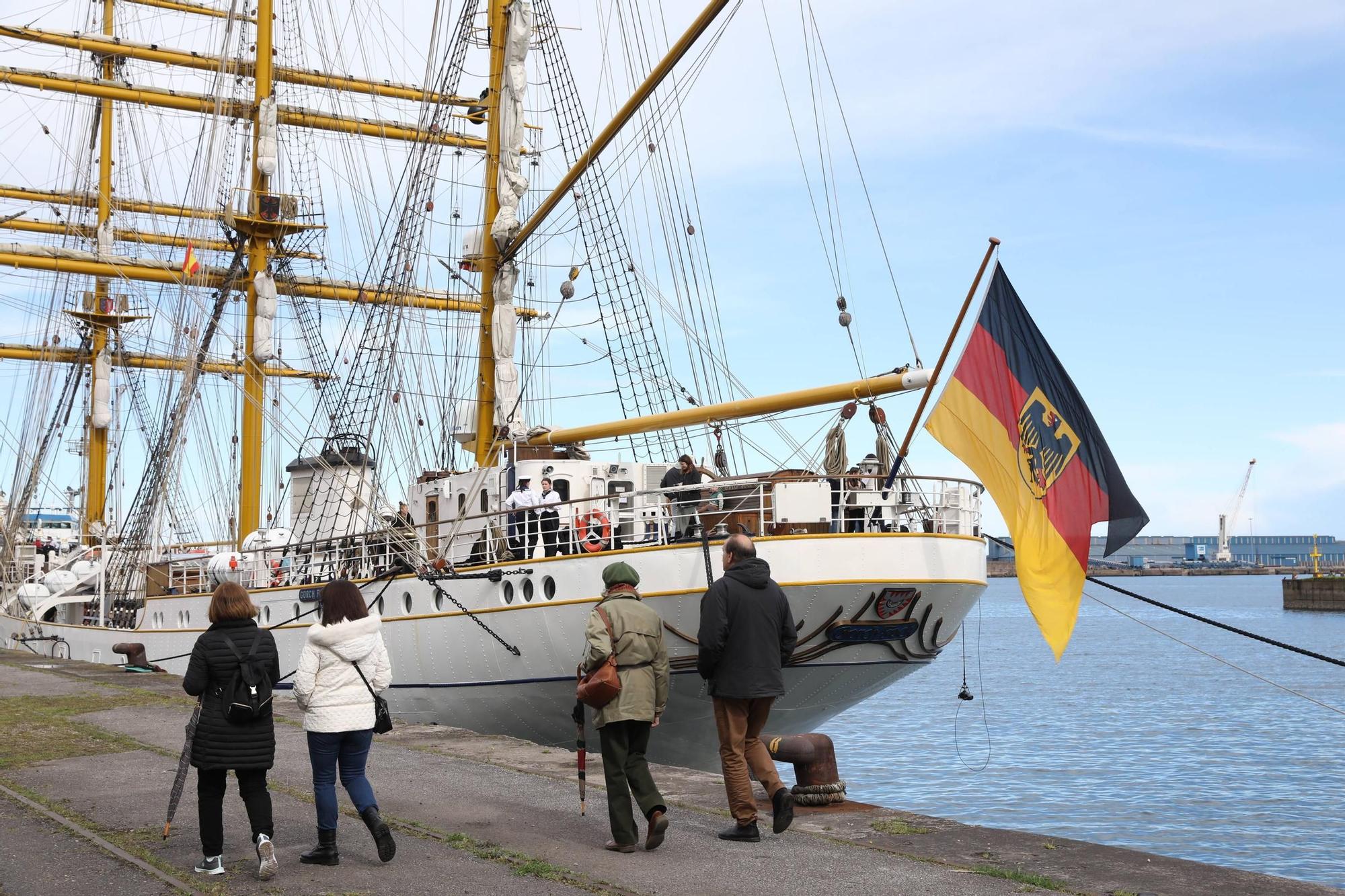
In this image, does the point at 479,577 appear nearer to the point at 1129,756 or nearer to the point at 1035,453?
the point at 1035,453

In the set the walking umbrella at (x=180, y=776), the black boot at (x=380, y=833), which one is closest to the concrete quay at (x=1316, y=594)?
the black boot at (x=380, y=833)

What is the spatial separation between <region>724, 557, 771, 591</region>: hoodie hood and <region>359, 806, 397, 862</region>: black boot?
252 cm

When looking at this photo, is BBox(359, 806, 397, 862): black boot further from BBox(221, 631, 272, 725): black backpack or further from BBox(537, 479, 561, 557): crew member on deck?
→ BBox(537, 479, 561, 557): crew member on deck

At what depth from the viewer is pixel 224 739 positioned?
24.1 feet

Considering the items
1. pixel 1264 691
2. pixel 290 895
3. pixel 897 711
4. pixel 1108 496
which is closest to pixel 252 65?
pixel 897 711

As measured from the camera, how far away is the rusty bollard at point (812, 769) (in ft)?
31.2

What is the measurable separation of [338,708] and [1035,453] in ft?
20.9

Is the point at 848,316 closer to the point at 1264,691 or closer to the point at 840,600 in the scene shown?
the point at 840,600

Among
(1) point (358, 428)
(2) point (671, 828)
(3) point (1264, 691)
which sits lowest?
(3) point (1264, 691)

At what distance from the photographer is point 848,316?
1609cm

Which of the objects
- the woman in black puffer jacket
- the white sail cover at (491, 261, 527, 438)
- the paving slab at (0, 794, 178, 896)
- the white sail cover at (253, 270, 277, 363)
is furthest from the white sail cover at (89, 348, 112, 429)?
the woman in black puffer jacket

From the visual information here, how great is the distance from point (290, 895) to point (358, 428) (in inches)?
654

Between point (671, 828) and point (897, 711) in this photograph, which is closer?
point (671, 828)

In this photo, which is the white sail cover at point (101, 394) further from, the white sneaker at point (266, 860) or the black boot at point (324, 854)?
the white sneaker at point (266, 860)
